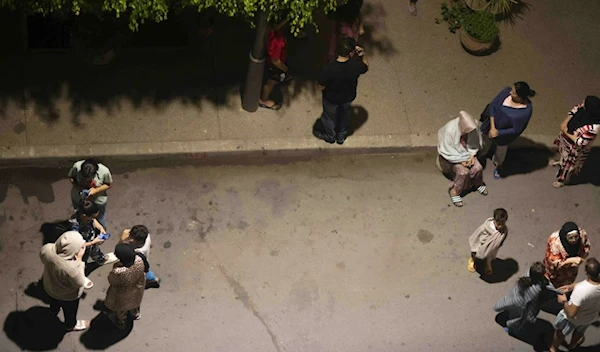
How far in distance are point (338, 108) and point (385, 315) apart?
9.17 feet

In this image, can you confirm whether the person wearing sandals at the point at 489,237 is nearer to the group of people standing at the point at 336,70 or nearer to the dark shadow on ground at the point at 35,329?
the group of people standing at the point at 336,70

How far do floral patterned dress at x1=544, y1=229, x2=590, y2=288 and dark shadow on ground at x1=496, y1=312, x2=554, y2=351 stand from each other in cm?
79

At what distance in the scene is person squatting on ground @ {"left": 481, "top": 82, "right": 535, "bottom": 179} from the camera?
1066 centimetres

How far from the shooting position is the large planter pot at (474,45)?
13000 mm

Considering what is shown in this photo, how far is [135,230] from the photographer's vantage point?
8.95 meters

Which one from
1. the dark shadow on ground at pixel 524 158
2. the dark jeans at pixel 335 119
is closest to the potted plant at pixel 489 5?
the dark shadow on ground at pixel 524 158

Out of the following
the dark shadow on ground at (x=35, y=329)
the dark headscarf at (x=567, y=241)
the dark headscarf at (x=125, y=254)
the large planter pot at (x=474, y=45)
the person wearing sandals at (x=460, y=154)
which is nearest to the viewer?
the dark headscarf at (x=125, y=254)

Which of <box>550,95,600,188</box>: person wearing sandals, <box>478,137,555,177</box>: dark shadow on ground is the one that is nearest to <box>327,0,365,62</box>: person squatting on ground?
<box>478,137,555,177</box>: dark shadow on ground

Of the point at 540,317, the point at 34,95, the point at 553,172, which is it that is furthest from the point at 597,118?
the point at 34,95

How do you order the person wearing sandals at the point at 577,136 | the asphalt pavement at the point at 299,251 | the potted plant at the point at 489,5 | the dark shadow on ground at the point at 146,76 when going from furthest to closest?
1. the potted plant at the point at 489,5
2. the dark shadow on ground at the point at 146,76
3. the person wearing sandals at the point at 577,136
4. the asphalt pavement at the point at 299,251

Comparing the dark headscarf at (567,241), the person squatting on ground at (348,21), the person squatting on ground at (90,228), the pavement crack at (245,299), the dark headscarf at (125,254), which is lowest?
the pavement crack at (245,299)

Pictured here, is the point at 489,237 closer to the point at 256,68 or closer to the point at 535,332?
the point at 535,332

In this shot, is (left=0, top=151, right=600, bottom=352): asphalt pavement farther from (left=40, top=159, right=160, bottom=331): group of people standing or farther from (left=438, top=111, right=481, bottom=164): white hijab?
(left=438, top=111, right=481, bottom=164): white hijab

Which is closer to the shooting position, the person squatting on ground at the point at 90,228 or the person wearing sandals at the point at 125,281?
the person wearing sandals at the point at 125,281
